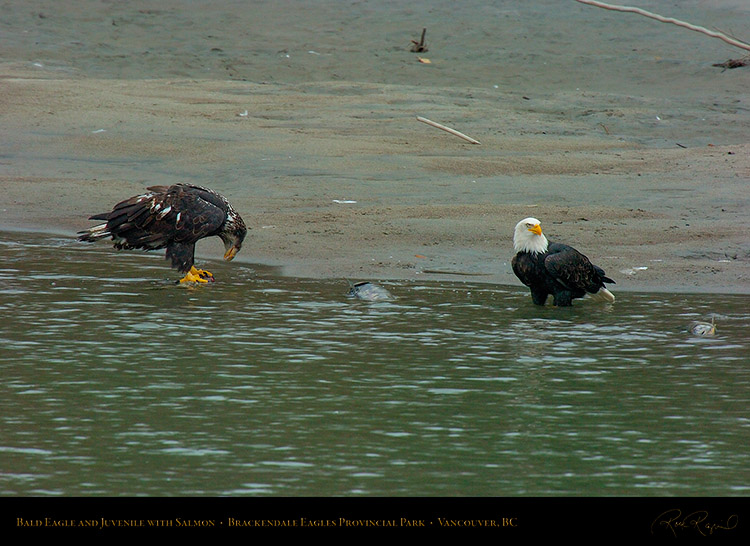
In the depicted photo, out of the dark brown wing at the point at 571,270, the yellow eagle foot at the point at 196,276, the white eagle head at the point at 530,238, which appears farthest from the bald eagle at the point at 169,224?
the dark brown wing at the point at 571,270

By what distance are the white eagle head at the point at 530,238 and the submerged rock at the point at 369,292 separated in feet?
3.80

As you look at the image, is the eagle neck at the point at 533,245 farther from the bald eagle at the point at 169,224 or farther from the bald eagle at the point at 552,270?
the bald eagle at the point at 169,224

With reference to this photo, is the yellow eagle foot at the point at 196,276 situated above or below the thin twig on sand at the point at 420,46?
below

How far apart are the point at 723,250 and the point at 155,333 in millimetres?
5766

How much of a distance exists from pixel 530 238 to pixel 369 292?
139 centimetres

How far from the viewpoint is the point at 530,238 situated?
381 inches

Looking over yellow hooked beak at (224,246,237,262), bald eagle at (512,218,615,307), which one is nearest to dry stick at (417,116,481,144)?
yellow hooked beak at (224,246,237,262)

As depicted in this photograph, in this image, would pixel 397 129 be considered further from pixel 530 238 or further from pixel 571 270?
pixel 571 270

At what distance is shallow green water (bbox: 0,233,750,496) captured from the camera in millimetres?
5598

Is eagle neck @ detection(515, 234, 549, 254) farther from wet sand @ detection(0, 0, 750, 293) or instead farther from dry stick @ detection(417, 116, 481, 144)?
dry stick @ detection(417, 116, 481, 144)

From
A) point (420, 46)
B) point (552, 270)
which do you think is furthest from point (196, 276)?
point (420, 46)

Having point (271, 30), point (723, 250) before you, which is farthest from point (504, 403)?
point (271, 30)

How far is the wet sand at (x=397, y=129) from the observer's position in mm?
12016
